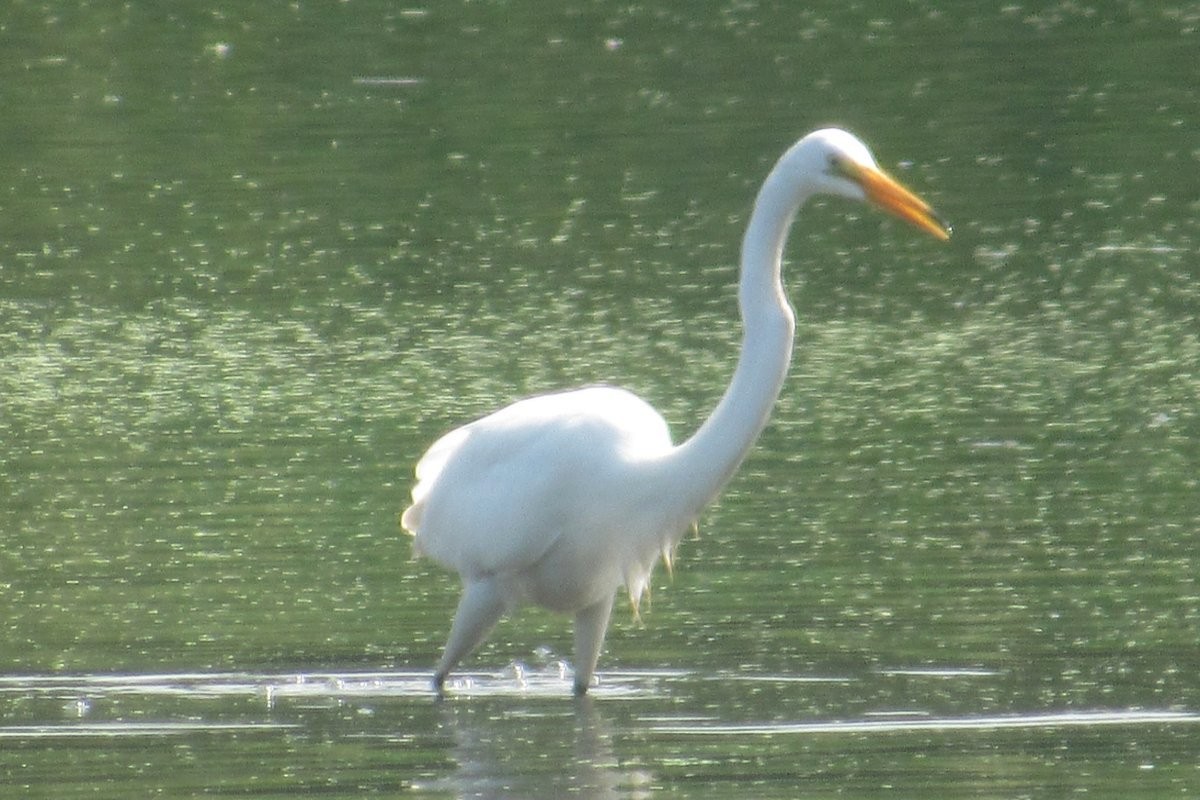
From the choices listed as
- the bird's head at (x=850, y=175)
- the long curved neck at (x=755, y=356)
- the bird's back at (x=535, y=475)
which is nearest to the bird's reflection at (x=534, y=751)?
the bird's back at (x=535, y=475)

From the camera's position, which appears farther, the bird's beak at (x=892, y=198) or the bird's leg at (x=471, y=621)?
the bird's leg at (x=471, y=621)

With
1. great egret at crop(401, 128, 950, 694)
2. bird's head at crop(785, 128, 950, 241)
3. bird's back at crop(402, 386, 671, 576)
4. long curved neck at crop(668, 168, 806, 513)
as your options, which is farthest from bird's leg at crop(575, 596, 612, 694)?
bird's head at crop(785, 128, 950, 241)

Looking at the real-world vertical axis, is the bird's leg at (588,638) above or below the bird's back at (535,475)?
below

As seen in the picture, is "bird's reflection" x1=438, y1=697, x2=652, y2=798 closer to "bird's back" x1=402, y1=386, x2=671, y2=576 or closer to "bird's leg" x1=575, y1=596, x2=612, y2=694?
"bird's leg" x1=575, y1=596, x2=612, y2=694

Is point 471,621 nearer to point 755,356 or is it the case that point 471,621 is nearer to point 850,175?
point 755,356

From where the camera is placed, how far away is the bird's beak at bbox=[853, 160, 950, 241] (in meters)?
6.47

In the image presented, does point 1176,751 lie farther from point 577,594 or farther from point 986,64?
point 986,64

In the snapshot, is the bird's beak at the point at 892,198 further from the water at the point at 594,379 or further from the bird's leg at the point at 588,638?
the bird's leg at the point at 588,638

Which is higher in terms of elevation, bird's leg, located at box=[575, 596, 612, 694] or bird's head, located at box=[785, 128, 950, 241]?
bird's head, located at box=[785, 128, 950, 241]

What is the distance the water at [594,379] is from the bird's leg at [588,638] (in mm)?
77

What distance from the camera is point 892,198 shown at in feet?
21.3

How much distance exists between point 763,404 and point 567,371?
475 centimetres

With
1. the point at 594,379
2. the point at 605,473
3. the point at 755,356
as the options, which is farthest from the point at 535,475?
the point at 594,379

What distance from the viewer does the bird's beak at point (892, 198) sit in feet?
21.2
